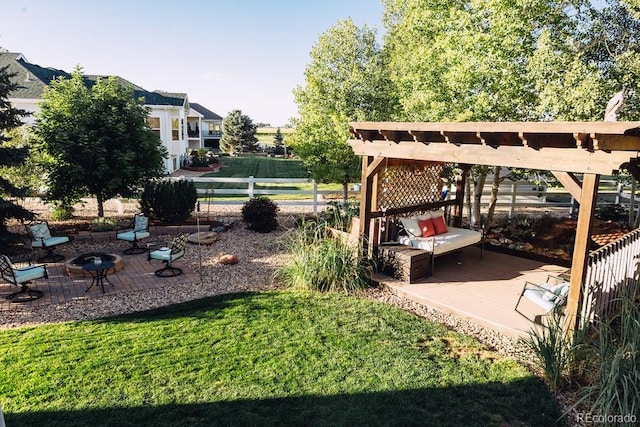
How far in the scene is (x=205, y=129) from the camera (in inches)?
2116

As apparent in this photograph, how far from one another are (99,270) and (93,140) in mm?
5031

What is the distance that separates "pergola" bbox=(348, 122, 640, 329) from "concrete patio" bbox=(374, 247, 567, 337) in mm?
1118

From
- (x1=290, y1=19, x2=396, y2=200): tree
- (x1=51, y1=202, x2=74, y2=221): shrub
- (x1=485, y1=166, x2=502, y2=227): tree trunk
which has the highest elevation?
(x1=290, y1=19, x2=396, y2=200): tree

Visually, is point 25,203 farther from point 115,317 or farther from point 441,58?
point 441,58

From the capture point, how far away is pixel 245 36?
58.6ft

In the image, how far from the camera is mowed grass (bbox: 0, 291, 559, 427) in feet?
13.1

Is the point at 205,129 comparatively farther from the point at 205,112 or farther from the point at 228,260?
the point at 228,260

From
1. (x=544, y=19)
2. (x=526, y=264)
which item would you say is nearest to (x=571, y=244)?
(x=526, y=264)

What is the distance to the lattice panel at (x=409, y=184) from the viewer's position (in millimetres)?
8656

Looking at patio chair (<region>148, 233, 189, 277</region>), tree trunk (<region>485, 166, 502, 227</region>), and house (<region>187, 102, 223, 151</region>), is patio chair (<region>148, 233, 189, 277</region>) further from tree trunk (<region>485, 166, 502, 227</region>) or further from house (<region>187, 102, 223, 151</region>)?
house (<region>187, 102, 223, 151</region>)

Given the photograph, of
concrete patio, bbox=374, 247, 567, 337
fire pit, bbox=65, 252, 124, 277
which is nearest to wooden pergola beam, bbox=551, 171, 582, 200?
concrete patio, bbox=374, 247, 567, 337

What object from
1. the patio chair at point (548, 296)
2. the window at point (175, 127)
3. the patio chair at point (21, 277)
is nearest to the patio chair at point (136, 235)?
the patio chair at point (21, 277)

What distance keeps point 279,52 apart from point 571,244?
16137 millimetres

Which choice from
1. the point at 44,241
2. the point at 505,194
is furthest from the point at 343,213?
the point at 44,241
